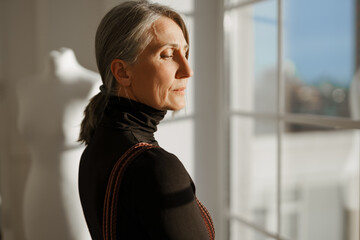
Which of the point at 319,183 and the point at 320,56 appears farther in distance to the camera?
the point at 320,56

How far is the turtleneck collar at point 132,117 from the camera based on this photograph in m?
1.09

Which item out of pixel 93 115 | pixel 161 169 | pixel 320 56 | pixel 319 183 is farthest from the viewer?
pixel 320 56

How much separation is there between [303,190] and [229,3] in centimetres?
1152

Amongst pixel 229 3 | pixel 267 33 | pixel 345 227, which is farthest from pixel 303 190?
pixel 229 3

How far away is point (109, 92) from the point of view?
3.77 ft

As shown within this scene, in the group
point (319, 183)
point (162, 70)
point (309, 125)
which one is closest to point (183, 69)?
point (162, 70)

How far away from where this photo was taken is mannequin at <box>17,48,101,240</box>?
1527mm

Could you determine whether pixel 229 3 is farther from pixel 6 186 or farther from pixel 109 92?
pixel 6 186

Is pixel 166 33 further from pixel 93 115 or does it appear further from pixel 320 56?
pixel 320 56

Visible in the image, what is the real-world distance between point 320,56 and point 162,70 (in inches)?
608

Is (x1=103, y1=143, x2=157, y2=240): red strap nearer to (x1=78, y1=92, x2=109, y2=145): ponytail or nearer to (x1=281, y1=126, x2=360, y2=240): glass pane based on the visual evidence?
(x1=78, y1=92, x2=109, y2=145): ponytail

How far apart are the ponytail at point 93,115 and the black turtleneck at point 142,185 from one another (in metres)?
0.12

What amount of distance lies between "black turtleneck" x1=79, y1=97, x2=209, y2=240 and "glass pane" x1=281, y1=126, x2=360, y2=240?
37.0ft

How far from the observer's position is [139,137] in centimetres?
108
